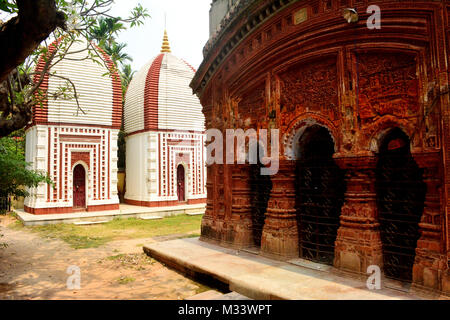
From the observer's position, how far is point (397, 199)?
5523 millimetres

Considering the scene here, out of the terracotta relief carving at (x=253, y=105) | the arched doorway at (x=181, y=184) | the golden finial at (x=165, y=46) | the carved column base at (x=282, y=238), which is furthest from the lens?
the golden finial at (x=165, y=46)

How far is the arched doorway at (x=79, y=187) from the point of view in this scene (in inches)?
651

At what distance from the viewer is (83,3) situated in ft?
20.0

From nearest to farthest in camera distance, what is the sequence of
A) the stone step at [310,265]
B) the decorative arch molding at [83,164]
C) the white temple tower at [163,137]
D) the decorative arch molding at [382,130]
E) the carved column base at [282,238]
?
the decorative arch molding at [382,130] → the stone step at [310,265] → the carved column base at [282,238] → the decorative arch molding at [83,164] → the white temple tower at [163,137]

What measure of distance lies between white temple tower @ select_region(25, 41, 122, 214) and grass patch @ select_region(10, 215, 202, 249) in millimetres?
1953

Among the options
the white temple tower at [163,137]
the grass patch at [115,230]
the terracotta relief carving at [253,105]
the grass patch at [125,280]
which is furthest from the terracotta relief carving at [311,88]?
the white temple tower at [163,137]

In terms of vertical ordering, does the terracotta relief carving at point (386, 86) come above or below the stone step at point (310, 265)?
above

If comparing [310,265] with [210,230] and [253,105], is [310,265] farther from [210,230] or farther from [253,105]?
[253,105]

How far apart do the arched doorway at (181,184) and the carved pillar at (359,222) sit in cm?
1533

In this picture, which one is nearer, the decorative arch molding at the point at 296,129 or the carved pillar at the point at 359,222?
the carved pillar at the point at 359,222

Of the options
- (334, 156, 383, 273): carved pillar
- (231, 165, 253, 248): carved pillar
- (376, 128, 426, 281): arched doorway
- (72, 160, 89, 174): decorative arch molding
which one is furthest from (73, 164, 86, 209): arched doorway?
(376, 128, 426, 281): arched doorway

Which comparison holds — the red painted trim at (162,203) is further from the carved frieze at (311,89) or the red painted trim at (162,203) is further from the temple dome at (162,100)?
the carved frieze at (311,89)

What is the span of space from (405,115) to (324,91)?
159 cm

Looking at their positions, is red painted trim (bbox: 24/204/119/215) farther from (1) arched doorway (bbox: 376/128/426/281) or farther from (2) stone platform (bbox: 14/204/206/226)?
(1) arched doorway (bbox: 376/128/426/281)
